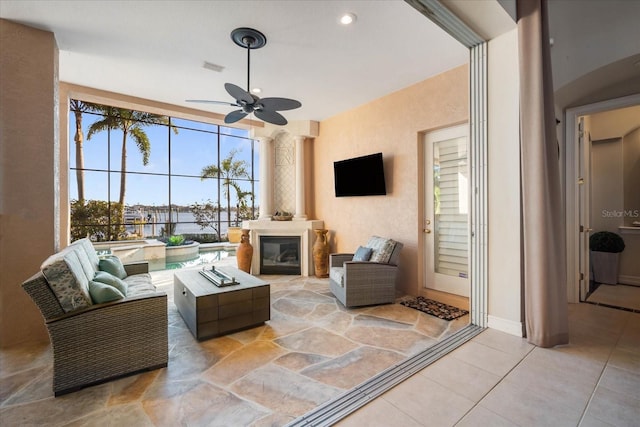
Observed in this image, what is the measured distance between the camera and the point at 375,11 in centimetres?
267

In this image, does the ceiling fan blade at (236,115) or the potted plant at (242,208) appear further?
the potted plant at (242,208)

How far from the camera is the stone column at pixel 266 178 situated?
6086mm

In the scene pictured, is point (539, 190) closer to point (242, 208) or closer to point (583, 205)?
point (583, 205)

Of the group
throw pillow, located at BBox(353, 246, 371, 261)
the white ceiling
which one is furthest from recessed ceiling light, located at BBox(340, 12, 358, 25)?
throw pillow, located at BBox(353, 246, 371, 261)

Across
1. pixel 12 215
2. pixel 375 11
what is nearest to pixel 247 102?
pixel 375 11

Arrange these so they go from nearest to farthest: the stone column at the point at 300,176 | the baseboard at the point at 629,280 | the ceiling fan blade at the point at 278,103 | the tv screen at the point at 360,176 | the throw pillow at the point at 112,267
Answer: the ceiling fan blade at the point at 278,103 < the throw pillow at the point at 112,267 < the baseboard at the point at 629,280 < the tv screen at the point at 360,176 < the stone column at the point at 300,176

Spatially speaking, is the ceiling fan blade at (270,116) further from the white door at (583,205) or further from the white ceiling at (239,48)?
the white door at (583,205)

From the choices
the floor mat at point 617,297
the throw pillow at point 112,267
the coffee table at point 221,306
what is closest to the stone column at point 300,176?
the coffee table at point 221,306

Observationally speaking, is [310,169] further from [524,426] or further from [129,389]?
[524,426]

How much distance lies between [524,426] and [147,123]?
11158 mm

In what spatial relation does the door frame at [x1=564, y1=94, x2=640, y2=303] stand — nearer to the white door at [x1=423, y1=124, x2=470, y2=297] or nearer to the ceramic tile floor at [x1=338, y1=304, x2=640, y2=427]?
the ceramic tile floor at [x1=338, y1=304, x2=640, y2=427]

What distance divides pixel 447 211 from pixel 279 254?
3.26 m

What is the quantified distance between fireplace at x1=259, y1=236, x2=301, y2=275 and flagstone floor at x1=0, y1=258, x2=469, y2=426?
7.31 feet

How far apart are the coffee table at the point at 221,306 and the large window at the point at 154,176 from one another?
688 centimetres
